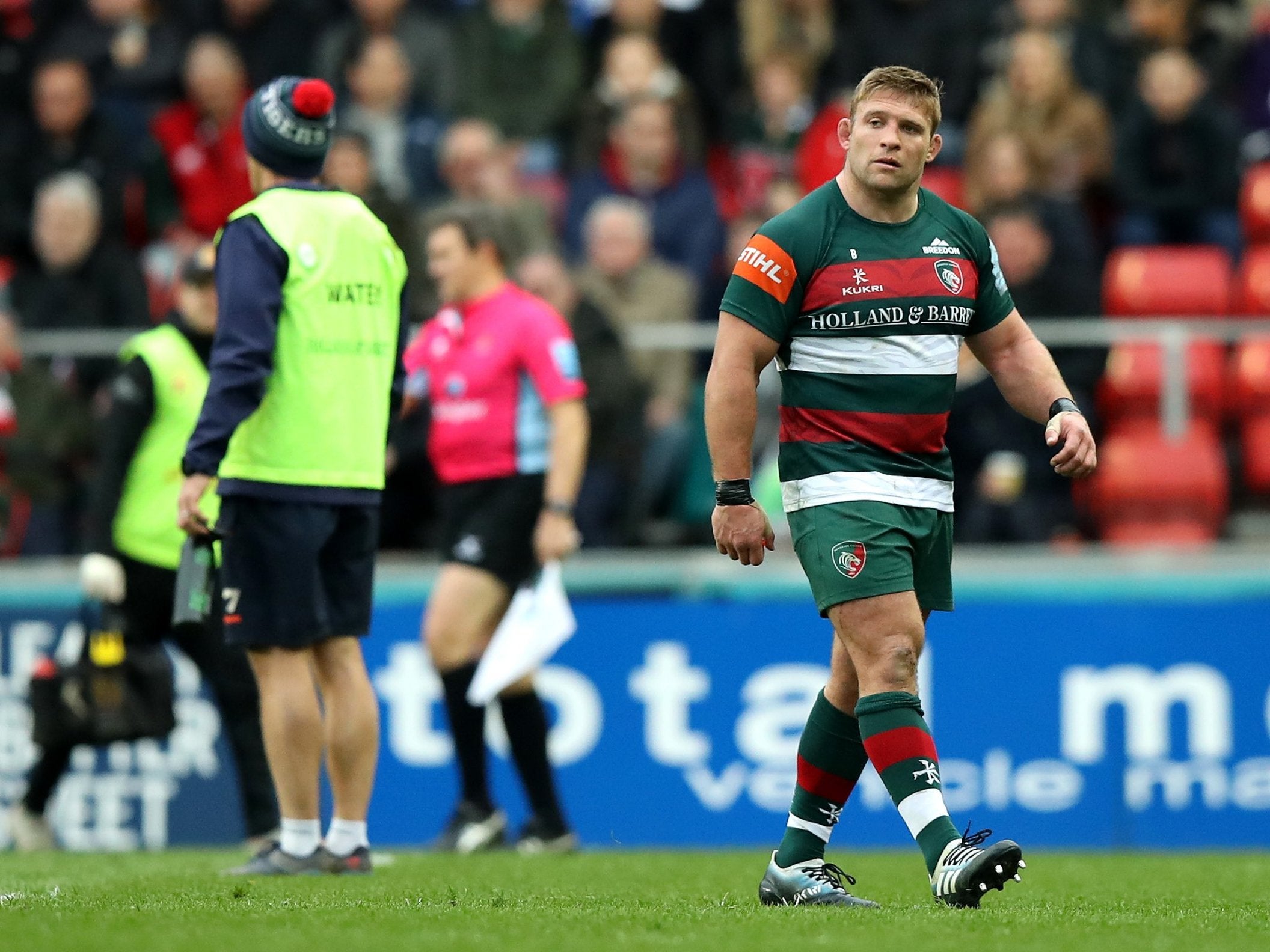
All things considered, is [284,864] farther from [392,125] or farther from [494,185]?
[392,125]

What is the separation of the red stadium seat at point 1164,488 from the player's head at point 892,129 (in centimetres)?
561

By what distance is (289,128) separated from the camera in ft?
22.5

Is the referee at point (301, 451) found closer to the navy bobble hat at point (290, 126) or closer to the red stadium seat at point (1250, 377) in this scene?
the navy bobble hat at point (290, 126)

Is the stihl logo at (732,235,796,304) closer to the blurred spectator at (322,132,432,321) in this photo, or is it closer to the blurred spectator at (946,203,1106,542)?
the blurred spectator at (946,203,1106,542)

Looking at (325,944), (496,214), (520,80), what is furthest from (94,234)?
(325,944)

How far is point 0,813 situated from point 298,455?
4.65 m

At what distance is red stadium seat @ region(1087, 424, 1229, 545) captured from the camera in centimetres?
1090

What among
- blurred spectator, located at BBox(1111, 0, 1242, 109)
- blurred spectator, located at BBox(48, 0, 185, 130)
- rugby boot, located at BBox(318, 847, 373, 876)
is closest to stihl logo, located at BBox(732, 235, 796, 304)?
rugby boot, located at BBox(318, 847, 373, 876)

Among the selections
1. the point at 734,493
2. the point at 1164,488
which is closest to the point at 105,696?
the point at 734,493

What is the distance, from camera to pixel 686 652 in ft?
34.0

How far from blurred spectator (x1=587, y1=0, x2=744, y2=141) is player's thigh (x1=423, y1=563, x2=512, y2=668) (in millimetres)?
5804

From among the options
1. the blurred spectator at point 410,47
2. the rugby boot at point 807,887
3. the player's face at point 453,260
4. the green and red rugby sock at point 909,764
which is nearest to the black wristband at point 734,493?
the green and red rugby sock at point 909,764

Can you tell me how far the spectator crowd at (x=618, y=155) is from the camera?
11352mm

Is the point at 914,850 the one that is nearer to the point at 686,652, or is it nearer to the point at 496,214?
the point at 686,652
